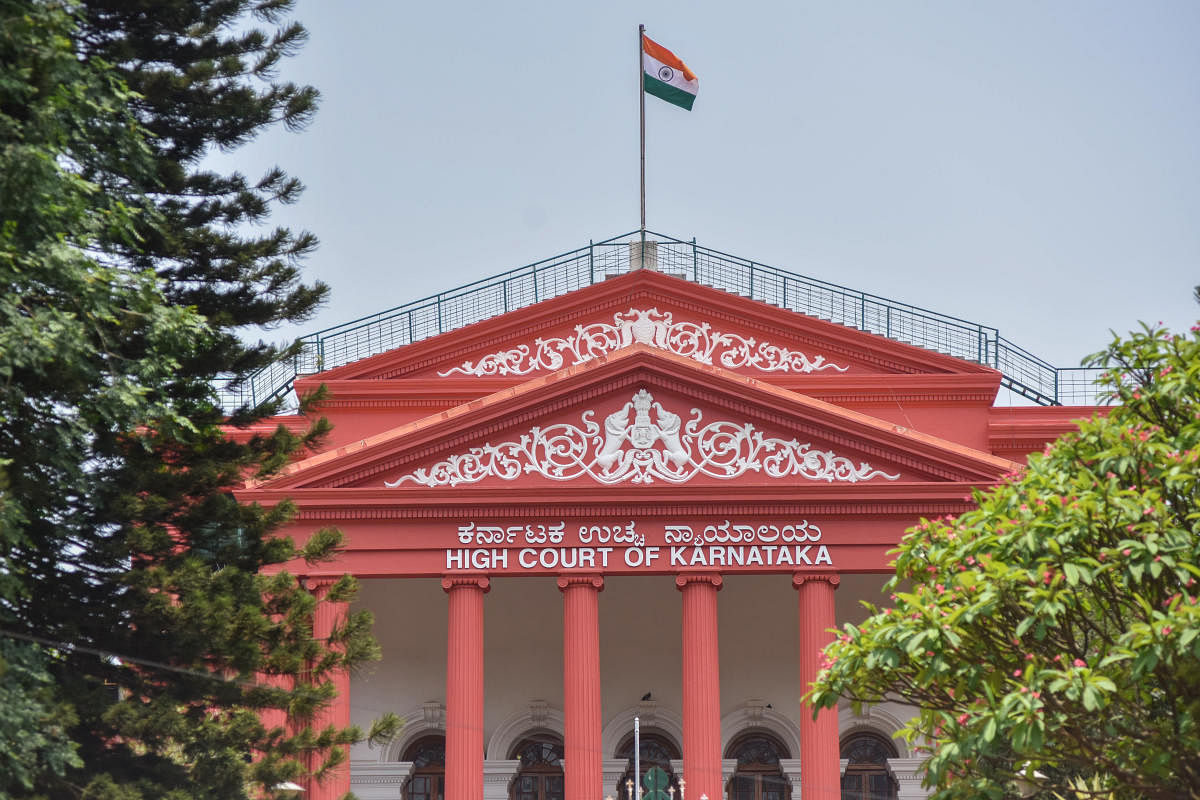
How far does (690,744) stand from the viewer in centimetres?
2352

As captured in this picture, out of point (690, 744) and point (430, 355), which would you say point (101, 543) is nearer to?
point (690, 744)

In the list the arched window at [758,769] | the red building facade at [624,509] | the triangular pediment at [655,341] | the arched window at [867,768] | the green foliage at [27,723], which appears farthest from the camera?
the triangular pediment at [655,341]

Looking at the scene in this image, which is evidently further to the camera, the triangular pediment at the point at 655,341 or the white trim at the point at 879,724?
the triangular pediment at the point at 655,341

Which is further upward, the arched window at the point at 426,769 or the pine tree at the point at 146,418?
the pine tree at the point at 146,418

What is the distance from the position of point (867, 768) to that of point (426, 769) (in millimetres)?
6863

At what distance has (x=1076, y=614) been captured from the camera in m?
14.9

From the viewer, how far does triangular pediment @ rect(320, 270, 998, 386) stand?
1120 inches

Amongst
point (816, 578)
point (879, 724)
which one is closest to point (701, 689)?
point (816, 578)

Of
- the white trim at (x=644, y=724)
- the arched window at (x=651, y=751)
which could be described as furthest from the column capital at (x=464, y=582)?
the arched window at (x=651, y=751)

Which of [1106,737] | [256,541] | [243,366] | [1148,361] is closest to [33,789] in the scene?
[256,541]

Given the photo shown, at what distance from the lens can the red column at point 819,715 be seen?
23328mm

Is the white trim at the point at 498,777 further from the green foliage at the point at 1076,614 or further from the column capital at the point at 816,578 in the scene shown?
the green foliage at the point at 1076,614

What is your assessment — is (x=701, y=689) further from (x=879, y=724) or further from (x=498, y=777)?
(x=498, y=777)

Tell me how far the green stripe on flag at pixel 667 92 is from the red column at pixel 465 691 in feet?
34.4
